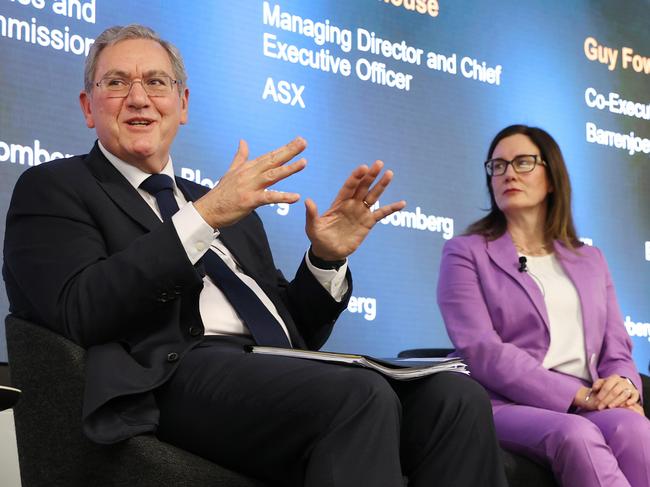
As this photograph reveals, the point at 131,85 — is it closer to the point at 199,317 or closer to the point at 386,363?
the point at 199,317

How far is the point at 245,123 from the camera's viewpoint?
3922 millimetres

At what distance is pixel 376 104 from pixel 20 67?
1523mm

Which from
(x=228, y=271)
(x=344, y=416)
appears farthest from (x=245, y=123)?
(x=344, y=416)

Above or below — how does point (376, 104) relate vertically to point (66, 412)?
above

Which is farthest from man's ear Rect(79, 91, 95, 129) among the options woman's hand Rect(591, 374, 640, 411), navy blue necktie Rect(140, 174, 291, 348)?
woman's hand Rect(591, 374, 640, 411)

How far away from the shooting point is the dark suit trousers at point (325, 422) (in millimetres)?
1914

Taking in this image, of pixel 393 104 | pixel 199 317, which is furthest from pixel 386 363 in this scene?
pixel 393 104

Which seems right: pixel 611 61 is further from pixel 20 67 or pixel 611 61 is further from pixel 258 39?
pixel 20 67

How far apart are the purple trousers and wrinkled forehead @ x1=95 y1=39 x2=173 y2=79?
1.36 m

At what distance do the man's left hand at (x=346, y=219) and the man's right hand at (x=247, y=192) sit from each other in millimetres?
276

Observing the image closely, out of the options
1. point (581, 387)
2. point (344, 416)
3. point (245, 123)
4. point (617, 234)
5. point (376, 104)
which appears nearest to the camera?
point (344, 416)

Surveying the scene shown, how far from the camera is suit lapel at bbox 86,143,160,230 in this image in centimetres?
238

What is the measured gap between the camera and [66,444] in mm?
2107

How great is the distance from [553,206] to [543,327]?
0.51m
